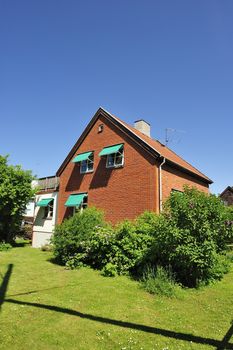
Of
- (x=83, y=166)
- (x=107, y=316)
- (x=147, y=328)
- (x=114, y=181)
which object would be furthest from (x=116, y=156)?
(x=147, y=328)

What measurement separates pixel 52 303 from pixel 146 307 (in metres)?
2.79

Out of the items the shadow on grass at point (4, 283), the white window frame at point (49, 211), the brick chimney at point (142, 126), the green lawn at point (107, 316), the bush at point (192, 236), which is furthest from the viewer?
the white window frame at point (49, 211)

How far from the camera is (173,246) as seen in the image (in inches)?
449

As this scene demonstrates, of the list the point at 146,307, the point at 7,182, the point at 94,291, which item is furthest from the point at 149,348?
the point at 7,182

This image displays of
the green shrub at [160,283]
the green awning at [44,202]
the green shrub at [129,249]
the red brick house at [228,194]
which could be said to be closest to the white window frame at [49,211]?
the green awning at [44,202]

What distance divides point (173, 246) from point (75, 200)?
13.5 meters

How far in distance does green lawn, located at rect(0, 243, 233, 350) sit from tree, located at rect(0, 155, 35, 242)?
43.0 ft

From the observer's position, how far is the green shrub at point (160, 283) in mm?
10258

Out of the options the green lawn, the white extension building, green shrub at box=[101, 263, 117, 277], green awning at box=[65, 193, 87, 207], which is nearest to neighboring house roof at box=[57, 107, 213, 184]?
the white extension building

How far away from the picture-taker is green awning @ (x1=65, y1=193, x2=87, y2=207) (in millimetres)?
23391

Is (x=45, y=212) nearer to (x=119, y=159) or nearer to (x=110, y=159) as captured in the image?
(x=110, y=159)

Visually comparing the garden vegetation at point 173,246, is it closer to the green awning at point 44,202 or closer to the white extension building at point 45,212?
the white extension building at point 45,212

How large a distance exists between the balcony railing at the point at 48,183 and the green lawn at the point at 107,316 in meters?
15.6

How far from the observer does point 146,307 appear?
8.89 metres
